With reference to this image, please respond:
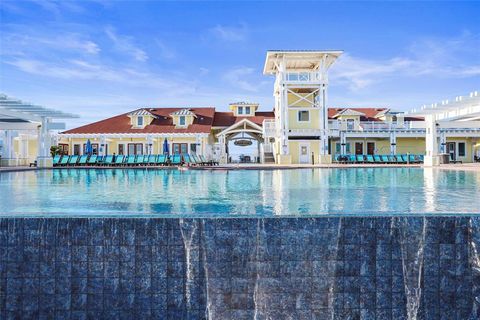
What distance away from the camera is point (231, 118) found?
40.5 metres

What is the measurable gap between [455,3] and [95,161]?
78.8 feet

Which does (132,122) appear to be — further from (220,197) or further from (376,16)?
(220,197)

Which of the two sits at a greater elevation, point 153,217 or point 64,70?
point 64,70

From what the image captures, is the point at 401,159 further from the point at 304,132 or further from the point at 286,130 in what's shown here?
the point at 286,130

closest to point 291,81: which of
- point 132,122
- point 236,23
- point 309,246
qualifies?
point 132,122

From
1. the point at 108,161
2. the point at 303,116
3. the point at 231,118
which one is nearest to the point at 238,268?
the point at 108,161

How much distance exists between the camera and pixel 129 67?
22.1 metres

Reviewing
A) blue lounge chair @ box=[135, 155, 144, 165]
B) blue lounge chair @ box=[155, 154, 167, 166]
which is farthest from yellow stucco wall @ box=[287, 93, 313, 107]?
blue lounge chair @ box=[135, 155, 144, 165]

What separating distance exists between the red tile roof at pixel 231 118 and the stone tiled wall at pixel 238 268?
108ft

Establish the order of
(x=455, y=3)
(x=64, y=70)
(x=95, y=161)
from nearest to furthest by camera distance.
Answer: (x=455, y=3) < (x=64, y=70) < (x=95, y=161)

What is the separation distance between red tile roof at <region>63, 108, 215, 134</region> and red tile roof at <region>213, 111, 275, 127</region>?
2.30ft

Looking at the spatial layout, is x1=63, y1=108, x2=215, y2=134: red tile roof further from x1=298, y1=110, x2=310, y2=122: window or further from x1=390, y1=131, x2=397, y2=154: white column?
x1=390, y1=131, x2=397, y2=154: white column

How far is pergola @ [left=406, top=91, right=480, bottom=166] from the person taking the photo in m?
21.0

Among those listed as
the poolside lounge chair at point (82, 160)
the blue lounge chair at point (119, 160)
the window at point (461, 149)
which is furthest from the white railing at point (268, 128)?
the window at point (461, 149)
